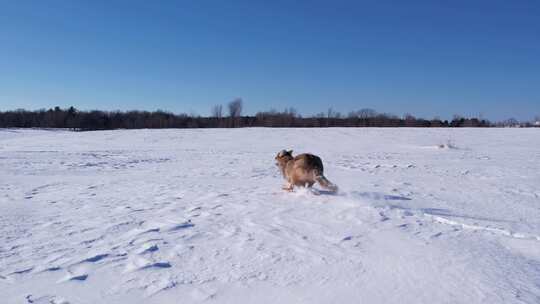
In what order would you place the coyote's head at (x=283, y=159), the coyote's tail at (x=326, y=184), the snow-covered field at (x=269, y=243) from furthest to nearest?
the coyote's head at (x=283, y=159), the coyote's tail at (x=326, y=184), the snow-covered field at (x=269, y=243)

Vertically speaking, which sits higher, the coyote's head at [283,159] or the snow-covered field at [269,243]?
the coyote's head at [283,159]

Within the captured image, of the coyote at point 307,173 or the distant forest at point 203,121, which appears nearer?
the coyote at point 307,173


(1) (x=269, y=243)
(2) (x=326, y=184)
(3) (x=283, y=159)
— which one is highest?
(3) (x=283, y=159)

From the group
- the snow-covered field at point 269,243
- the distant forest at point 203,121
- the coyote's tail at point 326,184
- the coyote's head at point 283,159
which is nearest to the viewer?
the snow-covered field at point 269,243

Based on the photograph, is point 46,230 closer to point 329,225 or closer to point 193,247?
point 193,247

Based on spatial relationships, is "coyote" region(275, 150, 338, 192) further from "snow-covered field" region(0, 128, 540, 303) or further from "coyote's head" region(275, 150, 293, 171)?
"coyote's head" region(275, 150, 293, 171)

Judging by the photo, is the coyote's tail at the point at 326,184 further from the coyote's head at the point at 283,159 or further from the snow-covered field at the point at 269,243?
the coyote's head at the point at 283,159

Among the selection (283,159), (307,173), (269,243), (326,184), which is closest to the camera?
(269,243)

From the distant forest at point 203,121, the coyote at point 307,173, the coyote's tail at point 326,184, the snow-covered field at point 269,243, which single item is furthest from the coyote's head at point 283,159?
the distant forest at point 203,121

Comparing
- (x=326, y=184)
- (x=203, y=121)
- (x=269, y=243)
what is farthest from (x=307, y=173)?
(x=203, y=121)

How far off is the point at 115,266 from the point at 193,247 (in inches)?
33.8

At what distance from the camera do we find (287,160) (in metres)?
8.97

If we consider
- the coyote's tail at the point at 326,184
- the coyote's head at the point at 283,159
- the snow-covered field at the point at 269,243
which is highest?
the coyote's head at the point at 283,159

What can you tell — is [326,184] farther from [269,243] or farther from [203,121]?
[203,121]
